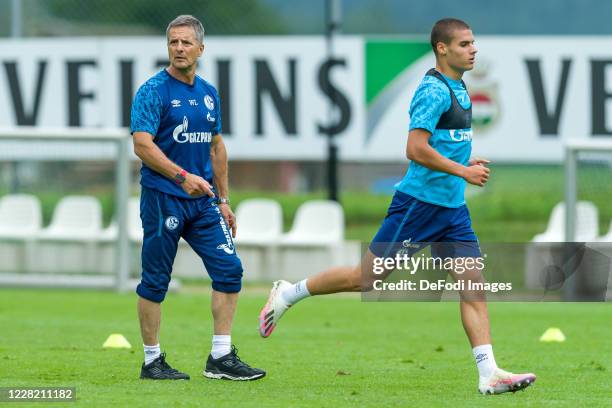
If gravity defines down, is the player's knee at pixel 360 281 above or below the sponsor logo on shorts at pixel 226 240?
below

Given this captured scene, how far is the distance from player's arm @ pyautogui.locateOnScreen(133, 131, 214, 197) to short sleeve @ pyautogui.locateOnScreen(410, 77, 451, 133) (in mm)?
1312

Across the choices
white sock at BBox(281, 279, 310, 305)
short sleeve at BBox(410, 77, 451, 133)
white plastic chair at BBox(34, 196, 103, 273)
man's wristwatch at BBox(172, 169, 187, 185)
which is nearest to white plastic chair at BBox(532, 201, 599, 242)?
white plastic chair at BBox(34, 196, 103, 273)

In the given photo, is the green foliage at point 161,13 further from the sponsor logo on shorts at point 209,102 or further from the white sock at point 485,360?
the white sock at point 485,360

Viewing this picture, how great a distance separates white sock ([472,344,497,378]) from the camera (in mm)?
8531

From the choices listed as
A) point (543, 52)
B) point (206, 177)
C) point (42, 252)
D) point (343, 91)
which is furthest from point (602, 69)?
point (206, 177)

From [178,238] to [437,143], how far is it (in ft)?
5.66

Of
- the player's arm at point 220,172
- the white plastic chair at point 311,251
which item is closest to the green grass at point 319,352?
the player's arm at point 220,172

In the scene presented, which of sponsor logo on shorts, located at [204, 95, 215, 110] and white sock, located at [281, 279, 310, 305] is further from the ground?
sponsor logo on shorts, located at [204, 95, 215, 110]

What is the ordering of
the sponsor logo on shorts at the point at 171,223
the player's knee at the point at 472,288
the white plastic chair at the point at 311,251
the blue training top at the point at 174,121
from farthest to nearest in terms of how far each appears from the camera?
the white plastic chair at the point at 311,251, the sponsor logo on shorts at the point at 171,223, the blue training top at the point at 174,121, the player's knee at the point at 472,288

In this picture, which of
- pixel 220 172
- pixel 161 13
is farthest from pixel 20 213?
pixel 220 172

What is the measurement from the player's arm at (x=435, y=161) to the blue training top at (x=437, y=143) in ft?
0.19

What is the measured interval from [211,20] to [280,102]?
3397 millimetres

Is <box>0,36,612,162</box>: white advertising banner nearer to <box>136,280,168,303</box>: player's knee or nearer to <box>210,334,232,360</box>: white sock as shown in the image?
<box>210,334,232,360</box>: white sock

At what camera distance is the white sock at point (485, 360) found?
8.53 m
